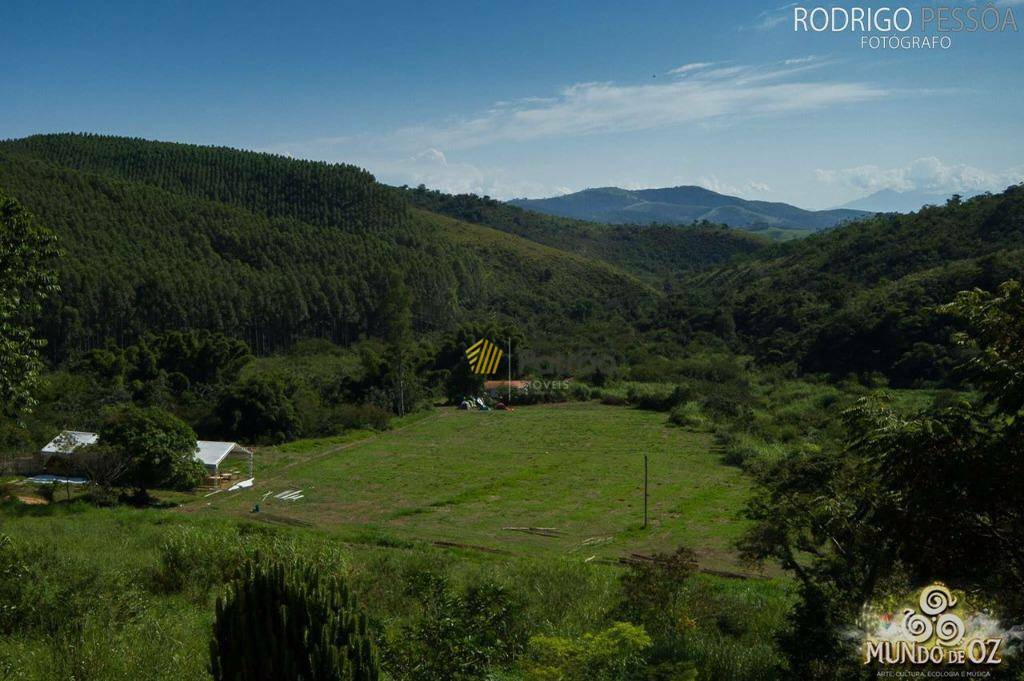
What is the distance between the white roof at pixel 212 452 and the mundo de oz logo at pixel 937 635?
87.5ft

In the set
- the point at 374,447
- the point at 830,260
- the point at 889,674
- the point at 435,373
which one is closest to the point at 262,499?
the point at 374,447

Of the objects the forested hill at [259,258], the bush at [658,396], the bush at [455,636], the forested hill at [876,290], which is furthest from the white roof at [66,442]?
the forested hill at [876,290]

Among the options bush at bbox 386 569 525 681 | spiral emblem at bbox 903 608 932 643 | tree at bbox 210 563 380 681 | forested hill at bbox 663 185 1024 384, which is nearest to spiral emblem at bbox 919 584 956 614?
spiral emblem at bbox 903 608 932 643

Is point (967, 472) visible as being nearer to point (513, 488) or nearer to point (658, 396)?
point (513, 488)

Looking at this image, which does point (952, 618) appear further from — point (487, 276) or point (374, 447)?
point (487, 276)

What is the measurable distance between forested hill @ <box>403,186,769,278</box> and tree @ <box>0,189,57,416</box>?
12335 centimetres

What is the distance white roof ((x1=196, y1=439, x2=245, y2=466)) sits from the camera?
1195 inches

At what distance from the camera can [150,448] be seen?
26625mm

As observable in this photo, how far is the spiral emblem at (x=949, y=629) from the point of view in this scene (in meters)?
6.75

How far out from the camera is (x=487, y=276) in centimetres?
9731

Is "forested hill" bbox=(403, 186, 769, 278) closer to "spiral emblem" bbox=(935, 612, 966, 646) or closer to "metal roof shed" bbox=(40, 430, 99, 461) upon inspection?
"metal roof shed" bbox=(40, 430, 99, 461)

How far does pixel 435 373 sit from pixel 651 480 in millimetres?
26479

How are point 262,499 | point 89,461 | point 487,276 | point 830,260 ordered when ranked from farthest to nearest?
point 487,276 → point 830,260 → point 262,499 → point 89,461

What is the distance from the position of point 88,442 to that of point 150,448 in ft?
16.9
